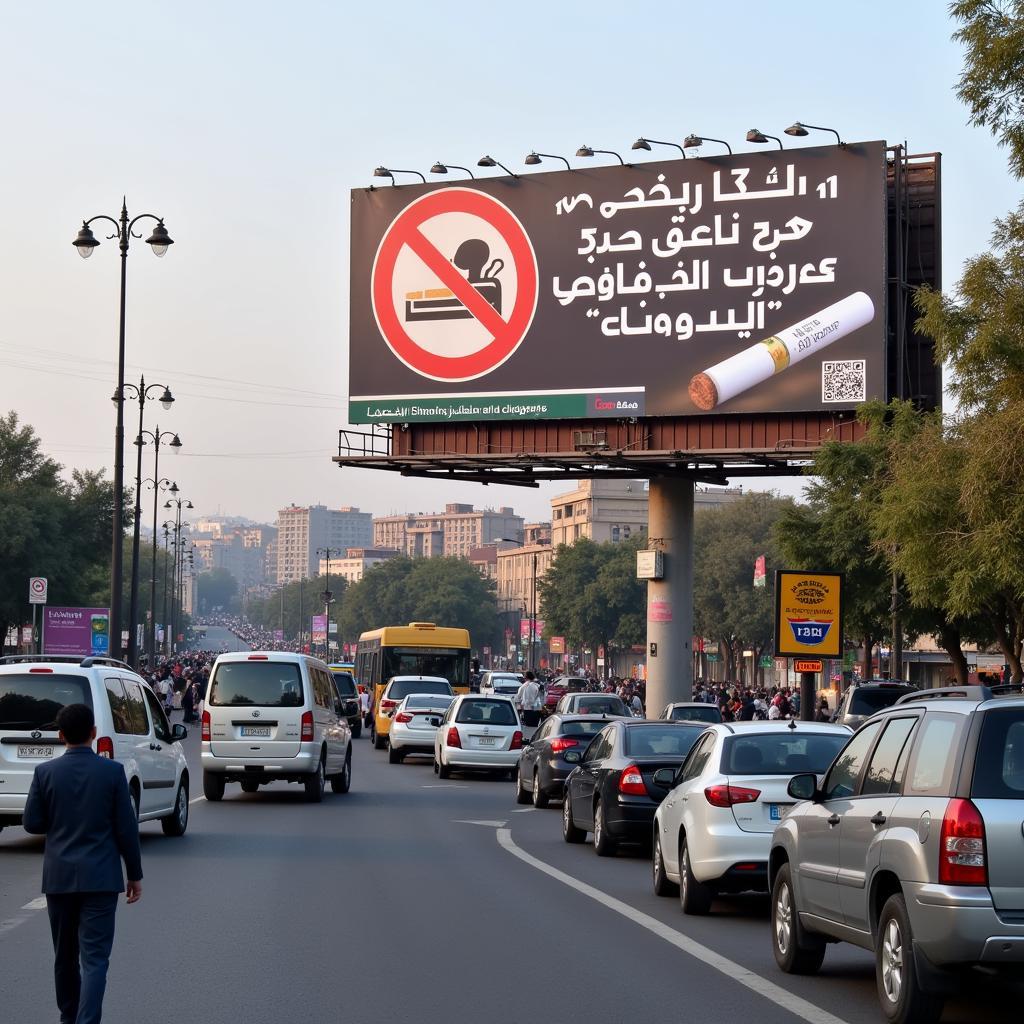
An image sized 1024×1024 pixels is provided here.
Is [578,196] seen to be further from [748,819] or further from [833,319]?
[748,819]

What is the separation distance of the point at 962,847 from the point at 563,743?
1750cm

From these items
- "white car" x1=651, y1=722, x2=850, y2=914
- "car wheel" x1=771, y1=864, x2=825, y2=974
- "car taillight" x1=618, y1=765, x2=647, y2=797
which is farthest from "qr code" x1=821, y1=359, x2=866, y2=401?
"car wheel" x1=771, y1=864, x2=825, y2=974

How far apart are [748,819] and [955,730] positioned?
5.06 meters

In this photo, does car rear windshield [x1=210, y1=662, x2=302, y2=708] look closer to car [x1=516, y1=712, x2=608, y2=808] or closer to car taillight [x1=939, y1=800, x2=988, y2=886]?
car [x1=516, y1=712, x2=608, y2=808]

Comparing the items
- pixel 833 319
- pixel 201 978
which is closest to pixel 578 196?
pixel 833 319

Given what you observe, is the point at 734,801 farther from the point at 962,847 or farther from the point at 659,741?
the point at 962,847

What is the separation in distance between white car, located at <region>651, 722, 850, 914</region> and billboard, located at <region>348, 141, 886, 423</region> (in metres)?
32.3

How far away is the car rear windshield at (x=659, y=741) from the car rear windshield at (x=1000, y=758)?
32.4ft

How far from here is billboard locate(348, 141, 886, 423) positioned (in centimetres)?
4616

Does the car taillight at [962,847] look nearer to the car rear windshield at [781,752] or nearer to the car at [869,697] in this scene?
the car rear windshield at [781,752]

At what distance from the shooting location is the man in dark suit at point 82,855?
7.85 meters

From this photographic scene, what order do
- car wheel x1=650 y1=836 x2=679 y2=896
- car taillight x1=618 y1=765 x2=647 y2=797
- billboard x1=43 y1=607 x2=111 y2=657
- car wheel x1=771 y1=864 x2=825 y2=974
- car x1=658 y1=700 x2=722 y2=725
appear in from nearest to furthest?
1. car wheel x1=771 y1=864 x2=825 y2=974
2. car wheel x1=650 y1=836 x2=679 y2=896
3. car taillight x1=618 y1=765 x2=647 y2=797
4. car x1=658 y1=700 x2=722 y2=725
5. billboard x1=43 y1=607 x2=111 y2=657

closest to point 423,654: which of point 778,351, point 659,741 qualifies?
point 778,351

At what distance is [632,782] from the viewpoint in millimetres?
17828
